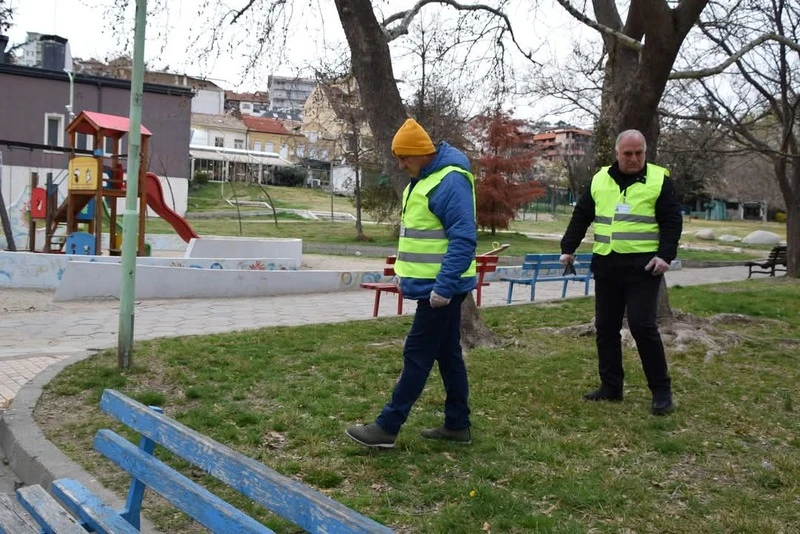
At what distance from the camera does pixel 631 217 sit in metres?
5.36

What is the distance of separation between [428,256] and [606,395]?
2115mm

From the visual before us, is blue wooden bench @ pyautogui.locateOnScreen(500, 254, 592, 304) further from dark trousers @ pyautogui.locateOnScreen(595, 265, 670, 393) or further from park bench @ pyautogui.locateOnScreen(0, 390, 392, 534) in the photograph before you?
park bench @ pyautogui.locateOnScreen(0, 390, 392, 534)

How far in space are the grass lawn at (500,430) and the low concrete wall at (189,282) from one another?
4382 mm

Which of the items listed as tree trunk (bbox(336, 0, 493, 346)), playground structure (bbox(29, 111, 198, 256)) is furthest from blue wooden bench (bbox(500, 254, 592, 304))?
playground structure (bbox(29, 111, 198, 256))

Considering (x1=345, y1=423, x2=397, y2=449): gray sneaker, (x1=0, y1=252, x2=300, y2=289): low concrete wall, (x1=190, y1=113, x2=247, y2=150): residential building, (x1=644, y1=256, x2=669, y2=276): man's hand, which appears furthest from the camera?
(x1=190, y1=113, x2=247, y2=150): residential building

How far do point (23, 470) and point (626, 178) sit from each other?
13.6ft

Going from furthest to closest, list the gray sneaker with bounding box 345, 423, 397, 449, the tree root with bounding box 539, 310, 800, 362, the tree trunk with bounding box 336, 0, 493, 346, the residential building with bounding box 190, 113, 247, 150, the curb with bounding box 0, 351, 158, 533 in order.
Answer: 1. the residential building with bounding box 190, 113, 247, 150
2. the tree root with bounding box 539, 310, 800, 362
3. the tree trunk with bounding box 336, 0, 493, 346
4. the gray sneaker with bounding box 345, 423, 397, 449
5. the curb with bounding box 0, 351, 158, 533

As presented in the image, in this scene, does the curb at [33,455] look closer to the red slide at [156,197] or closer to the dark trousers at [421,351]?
the dark trousers at [421,351]

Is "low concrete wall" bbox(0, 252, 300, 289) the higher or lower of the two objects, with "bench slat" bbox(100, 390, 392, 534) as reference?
lower

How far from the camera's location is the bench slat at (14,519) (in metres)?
2.88

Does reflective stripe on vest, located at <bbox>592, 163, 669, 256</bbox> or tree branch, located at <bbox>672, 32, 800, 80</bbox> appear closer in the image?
reflective stripe on vest, located at <bbox>592, 163, 669, 256</bbox>

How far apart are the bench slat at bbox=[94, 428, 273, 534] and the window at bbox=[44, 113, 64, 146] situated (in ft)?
116

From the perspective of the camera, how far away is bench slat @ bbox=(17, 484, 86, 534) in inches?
111

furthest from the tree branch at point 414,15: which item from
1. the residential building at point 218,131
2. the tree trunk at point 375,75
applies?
the residential building at point 218,131
